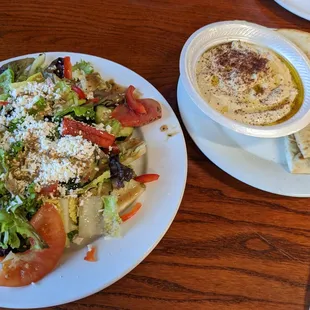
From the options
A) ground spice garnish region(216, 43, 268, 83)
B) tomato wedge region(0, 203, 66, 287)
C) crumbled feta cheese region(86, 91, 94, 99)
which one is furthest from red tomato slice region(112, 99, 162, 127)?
tomato wedge region(0, 203, 66, 287)

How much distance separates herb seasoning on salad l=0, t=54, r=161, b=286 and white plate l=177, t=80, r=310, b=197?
183 mm

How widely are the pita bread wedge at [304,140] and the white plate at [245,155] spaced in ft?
0.26

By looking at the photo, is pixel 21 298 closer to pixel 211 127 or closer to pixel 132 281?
pixel 132 281

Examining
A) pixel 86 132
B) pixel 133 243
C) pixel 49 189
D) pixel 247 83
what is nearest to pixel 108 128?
pixel 86 132

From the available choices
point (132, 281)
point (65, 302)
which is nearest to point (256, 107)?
point (132, 281)

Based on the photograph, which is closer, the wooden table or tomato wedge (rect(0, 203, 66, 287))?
tomato wedge (rect(0, 203, 66, 287))

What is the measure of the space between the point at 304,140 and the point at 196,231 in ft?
1.92

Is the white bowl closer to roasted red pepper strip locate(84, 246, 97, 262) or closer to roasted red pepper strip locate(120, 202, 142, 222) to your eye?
roasted red pepper strip locate(120, 202, 142, 222)

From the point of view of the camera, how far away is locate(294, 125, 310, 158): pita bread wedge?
1729mm

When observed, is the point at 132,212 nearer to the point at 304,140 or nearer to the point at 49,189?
the point at 49,189

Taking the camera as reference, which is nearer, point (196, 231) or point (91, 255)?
point (91, 255)

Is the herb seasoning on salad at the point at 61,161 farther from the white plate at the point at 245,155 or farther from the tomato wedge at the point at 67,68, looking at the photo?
the white plate at the point at 245,155

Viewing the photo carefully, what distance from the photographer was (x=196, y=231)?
167cm

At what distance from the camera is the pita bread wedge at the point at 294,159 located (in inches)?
67.9
